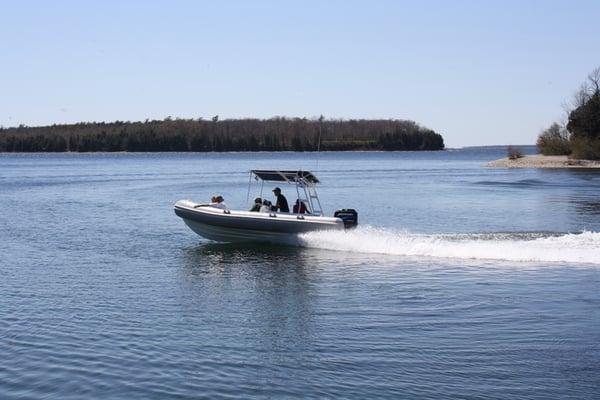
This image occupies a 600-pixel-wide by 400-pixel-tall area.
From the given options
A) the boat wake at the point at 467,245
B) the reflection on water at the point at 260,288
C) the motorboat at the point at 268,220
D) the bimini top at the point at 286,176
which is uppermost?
the bimini top at the point at 286,176

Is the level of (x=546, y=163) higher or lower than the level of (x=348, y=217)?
higher

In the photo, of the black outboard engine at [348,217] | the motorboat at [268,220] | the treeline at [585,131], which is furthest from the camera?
the treeline at [585,131]

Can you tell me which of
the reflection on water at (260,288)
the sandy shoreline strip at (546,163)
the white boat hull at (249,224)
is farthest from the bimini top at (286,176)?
the sandy shoreline strip at (546,163)

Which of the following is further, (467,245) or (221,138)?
(221,138)

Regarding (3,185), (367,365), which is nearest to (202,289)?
(367,365)

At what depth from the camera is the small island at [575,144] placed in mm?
76625

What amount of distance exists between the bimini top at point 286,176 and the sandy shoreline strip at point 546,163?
5959 cm

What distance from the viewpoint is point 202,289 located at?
15953 millimetres

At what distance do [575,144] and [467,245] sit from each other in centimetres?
6574

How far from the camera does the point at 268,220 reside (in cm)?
2128

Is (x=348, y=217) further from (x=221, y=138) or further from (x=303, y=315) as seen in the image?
(x=221, y=138)

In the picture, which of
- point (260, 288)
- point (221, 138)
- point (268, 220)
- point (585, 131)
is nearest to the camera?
point (260, 288)

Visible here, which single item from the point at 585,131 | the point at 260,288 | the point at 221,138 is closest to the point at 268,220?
the point at 260,288

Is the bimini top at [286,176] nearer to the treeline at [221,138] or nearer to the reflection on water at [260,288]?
the reflection on water at [260,288]
